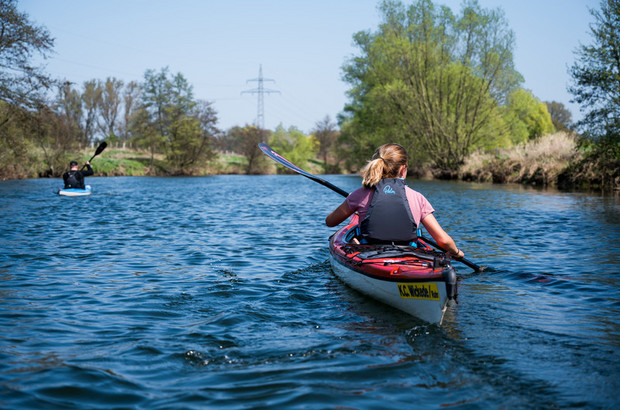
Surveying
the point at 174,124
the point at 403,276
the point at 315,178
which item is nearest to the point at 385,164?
the point at 403,276

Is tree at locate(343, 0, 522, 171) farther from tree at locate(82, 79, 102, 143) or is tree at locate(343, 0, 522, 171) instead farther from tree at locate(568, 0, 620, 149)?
tree at locate(82, 79, 102, 143)

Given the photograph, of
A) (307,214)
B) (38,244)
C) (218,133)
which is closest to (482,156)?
(307,214)

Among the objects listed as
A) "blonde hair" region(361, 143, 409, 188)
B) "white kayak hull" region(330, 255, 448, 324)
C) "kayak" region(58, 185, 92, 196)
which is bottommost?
"white kayak hull" region(330, 255, 448, 324)

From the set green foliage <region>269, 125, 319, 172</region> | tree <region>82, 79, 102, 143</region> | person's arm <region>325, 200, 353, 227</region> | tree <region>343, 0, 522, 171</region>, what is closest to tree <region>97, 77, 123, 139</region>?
tree <region>82, 79, 102, 143</region>

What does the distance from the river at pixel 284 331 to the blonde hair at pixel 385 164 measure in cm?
132

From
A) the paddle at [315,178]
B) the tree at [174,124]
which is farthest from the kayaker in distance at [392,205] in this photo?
the tree at [174,124]

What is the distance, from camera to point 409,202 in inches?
211

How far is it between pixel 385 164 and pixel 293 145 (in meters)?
71.5

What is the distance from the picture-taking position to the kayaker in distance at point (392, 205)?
17.4 ft

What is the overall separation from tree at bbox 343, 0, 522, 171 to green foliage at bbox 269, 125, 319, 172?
3632cm

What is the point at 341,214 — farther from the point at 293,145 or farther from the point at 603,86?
the point at 293,145

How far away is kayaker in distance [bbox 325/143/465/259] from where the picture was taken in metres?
5.30

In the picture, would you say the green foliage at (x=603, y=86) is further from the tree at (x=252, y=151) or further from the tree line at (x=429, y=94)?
the tree at (x=252, y=151)

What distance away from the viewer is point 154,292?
19.4 feet
